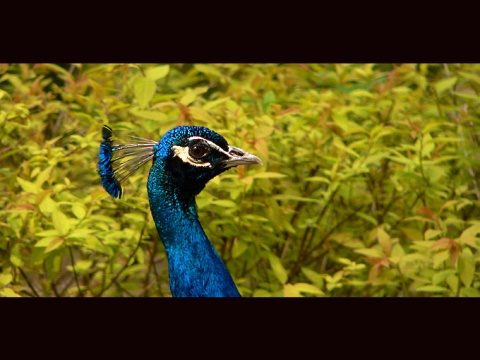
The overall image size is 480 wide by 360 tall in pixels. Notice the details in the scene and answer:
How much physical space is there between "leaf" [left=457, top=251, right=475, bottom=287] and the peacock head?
91 centimetres

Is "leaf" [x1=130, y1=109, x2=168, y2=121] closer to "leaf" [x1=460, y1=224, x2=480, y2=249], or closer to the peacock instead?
the peacock

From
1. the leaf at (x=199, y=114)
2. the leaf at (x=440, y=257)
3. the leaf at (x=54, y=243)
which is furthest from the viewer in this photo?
the leaf at (x=199, y=114)

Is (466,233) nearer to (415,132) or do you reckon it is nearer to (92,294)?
(415,132)

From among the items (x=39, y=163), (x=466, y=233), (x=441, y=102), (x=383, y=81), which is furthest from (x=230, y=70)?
(x=466, y=233)

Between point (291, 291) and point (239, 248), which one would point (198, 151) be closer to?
point (291, 291)

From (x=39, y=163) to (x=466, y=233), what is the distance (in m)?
1.51

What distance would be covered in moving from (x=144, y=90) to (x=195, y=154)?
0.86 m

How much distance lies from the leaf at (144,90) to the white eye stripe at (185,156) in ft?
2.67

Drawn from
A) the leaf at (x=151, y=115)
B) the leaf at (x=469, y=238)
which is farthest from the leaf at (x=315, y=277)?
the leaf at (x=151, y=115)

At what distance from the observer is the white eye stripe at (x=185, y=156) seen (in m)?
2.42

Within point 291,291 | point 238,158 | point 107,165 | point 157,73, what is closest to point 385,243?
point 291,291

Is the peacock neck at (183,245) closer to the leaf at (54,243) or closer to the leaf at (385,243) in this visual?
the leaf at (54,243)

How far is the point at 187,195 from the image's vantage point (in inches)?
97.3

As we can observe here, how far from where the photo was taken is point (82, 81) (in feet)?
11.8
